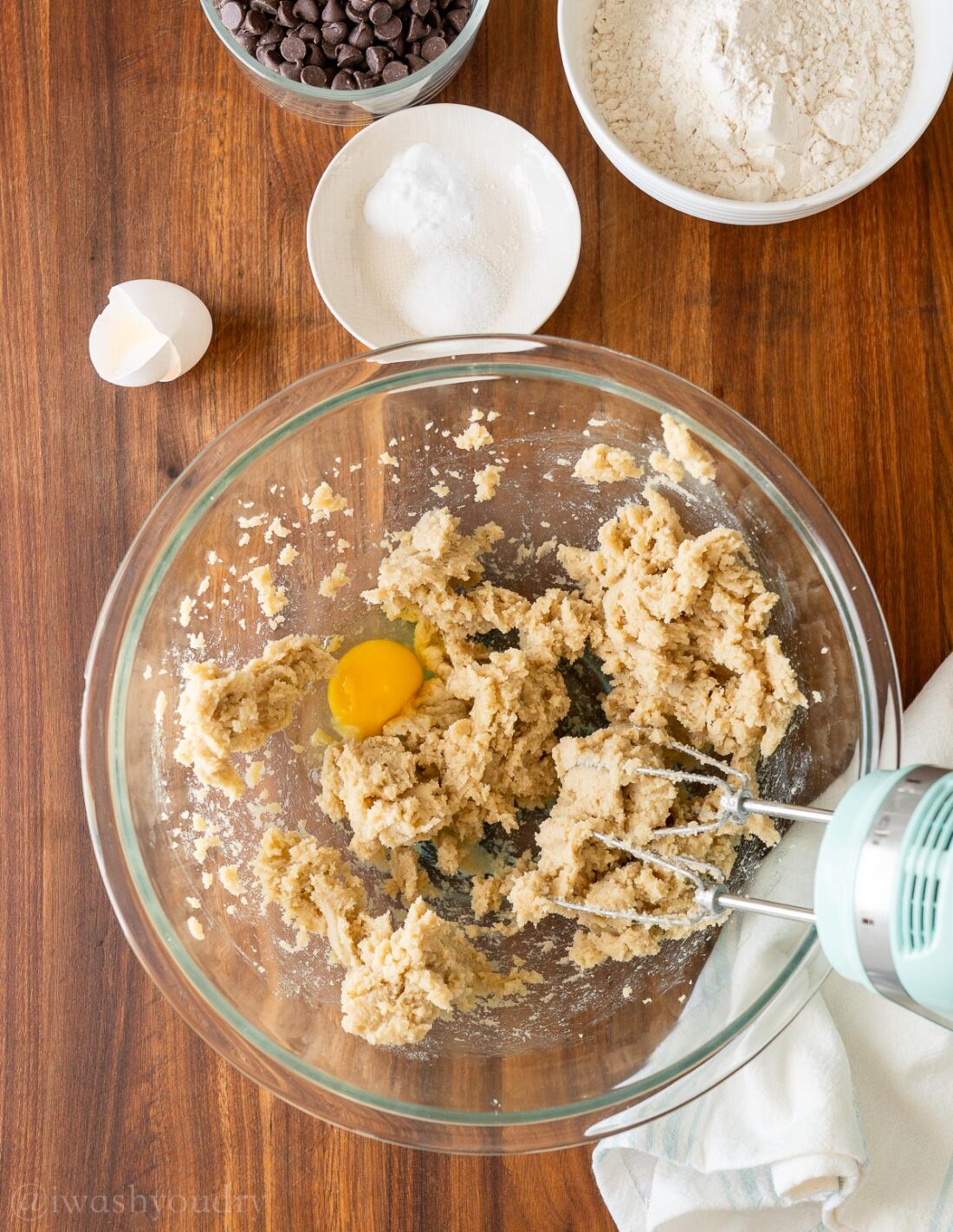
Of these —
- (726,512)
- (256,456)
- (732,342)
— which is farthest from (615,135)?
(256,456)

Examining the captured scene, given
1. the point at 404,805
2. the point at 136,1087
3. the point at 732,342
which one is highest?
the point at 732,342

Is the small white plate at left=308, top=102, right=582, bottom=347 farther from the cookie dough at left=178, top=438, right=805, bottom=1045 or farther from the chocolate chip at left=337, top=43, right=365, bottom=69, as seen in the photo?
the cookie dough at left=178, top=438, right=805, bottom=1045

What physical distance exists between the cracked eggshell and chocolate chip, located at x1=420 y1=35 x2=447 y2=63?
0.52 metres

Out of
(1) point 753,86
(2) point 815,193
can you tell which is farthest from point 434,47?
(2) point 815,193

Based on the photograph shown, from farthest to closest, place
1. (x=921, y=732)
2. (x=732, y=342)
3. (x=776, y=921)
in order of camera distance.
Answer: (x=732, y=342) < (x=921, y=732) < (x=776, y=921)

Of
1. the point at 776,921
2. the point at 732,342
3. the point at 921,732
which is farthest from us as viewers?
the point at 732,342

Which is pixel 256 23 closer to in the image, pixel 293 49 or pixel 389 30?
pixel 293 49

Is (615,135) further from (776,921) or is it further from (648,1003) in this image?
(648,1003)

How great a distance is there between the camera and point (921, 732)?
161cm

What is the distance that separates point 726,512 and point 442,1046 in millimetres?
848

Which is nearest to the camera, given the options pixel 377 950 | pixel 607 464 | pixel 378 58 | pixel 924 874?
pixel 924 874

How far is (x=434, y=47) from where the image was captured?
5.41ft

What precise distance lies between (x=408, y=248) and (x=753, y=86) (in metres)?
0.57
